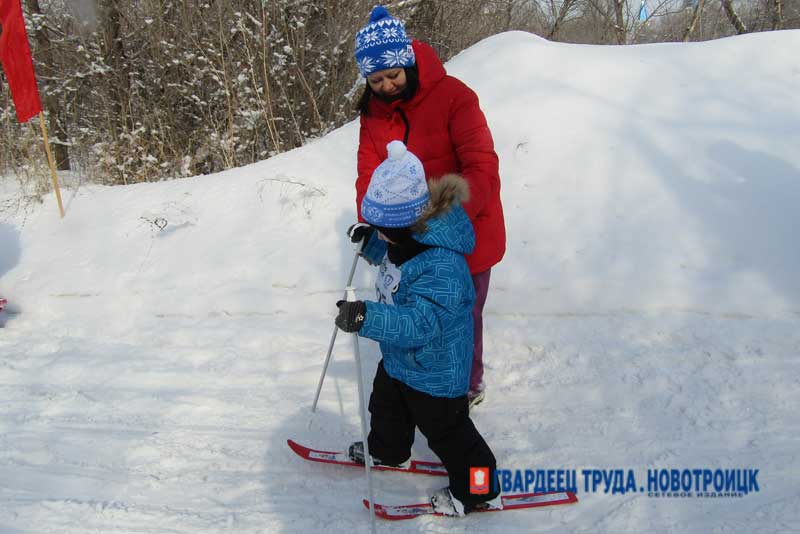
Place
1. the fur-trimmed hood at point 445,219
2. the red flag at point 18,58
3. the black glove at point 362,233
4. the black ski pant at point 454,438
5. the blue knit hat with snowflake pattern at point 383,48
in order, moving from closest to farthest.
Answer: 1. the fur-trimmed hood at point 445,219
2. the black ski pant at point 454,438
3. the blue knit hat with snowflake pattern at point 383,48
4. the black glove at point 362,233
5. the red flag at point 18,58

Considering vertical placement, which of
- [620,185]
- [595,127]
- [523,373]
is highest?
[595,127]

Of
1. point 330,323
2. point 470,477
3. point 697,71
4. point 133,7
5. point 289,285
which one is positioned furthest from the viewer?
point 133,7

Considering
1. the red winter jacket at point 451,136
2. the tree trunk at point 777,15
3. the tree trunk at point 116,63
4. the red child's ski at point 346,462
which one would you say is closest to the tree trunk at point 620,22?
the tree trunk at point 777,15

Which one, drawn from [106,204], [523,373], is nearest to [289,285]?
[523,373]

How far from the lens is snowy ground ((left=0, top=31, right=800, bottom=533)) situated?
2580mm

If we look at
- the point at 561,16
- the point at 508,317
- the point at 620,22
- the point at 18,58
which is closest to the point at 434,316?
the point at 508,317

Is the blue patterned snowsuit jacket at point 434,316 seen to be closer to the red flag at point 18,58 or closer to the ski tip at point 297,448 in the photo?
the ski tip at point 297,448

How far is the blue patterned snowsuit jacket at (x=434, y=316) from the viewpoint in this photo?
210 cm

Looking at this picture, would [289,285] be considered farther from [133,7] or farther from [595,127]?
[133,7]

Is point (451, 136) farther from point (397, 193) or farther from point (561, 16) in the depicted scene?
point (561, 16)

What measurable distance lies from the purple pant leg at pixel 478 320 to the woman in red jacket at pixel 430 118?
1 centimetres

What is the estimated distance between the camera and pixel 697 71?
5.29 meters

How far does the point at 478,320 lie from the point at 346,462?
925mm

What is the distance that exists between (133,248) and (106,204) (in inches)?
34.9
